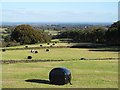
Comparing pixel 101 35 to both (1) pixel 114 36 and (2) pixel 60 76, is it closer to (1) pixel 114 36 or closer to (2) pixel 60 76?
(1) pixel 114 36

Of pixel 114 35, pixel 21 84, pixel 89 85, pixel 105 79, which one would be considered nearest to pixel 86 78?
pixel 105 79

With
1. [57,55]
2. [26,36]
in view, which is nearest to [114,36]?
[26,36]

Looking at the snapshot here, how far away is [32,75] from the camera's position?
30812 millimetres

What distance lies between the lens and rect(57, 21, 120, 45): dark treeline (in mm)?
100537

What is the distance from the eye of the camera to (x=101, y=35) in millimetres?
113688

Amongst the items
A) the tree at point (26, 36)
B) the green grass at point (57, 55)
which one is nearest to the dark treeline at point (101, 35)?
the tree at point (26, 36)

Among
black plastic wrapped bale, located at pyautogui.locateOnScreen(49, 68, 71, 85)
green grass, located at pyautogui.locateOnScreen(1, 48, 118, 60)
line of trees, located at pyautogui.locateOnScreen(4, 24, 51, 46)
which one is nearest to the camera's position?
black plastic wrapped bale, located at pyautogui.locateOnScreen(49, 68, 71, 85)

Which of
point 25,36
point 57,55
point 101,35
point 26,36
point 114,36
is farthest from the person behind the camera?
point 25,36

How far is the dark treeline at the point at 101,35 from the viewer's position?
330 ft

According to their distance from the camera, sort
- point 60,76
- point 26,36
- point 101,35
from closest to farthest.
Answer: point 60,76
point 101,35
point 26,36

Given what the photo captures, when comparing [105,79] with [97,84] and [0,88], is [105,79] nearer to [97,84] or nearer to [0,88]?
[97,84]

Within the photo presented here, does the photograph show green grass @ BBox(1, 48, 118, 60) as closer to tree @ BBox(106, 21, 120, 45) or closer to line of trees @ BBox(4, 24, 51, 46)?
tree @ BBox(106, 21, 120, 45)

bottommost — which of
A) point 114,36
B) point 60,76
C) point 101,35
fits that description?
point 60,76

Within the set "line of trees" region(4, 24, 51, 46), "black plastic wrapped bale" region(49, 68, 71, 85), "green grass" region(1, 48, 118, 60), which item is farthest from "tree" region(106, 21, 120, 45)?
"black plastic wrapped bale" region(49, 68, 71, 85)
